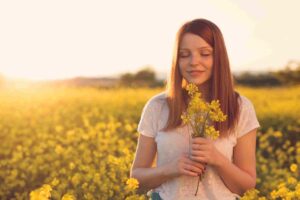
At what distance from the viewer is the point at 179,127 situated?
11.2 feet

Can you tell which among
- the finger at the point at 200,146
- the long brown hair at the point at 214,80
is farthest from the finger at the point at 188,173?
the long brown hair at the point at 214,80

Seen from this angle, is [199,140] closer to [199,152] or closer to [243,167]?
[199,152]

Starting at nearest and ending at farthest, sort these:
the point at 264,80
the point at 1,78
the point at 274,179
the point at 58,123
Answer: the point at 274,179 → the point at 58,123 → the point at 1,78 → the point at 264,80

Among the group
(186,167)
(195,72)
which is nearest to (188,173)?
(186,167)

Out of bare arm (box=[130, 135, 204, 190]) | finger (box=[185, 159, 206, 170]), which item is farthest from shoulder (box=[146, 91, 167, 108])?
finger (box=[185, 159, 206, 170])

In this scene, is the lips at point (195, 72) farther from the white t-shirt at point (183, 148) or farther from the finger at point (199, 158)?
the finger at point (199, 158)

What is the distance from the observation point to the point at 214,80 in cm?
343

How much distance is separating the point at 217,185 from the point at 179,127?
1.09 feet

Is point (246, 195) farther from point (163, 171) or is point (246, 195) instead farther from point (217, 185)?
point (163, 171)

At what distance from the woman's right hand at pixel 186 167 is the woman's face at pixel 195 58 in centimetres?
43

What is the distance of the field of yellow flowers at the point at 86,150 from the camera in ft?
16.5

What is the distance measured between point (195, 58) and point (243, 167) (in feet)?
1.91

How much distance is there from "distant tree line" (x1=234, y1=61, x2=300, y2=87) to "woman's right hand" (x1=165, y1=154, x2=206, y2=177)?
40.7 m

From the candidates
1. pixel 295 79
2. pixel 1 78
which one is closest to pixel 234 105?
pixel 1 78
